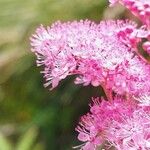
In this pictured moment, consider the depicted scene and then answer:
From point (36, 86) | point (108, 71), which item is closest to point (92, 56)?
point (108, 71)

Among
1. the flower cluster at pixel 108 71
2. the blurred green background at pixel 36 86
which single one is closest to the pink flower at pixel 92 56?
the flower cluster at pixel 108 71

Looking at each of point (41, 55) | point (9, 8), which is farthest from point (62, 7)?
point (41, 55)

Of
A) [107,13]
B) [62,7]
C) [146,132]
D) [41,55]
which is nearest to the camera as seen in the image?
[146,132]

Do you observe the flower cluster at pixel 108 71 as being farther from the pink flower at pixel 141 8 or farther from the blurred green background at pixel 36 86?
the blurred green background at pixel 36 86

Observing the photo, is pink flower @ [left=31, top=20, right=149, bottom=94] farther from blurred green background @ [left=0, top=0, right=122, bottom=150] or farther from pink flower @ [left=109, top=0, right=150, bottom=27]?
blurred green background @ [left=0, top=0, right=122, bottom=150]

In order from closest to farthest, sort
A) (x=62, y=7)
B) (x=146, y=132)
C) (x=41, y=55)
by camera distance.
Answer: (x=146, y=132)
(x=41, y=55)
(x=62, y=7)

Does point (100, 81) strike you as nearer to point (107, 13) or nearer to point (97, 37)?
point (97, 37)
